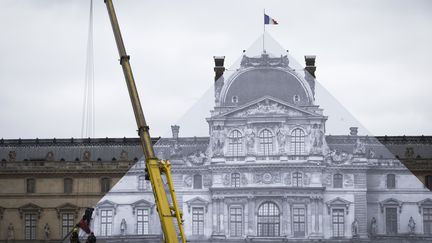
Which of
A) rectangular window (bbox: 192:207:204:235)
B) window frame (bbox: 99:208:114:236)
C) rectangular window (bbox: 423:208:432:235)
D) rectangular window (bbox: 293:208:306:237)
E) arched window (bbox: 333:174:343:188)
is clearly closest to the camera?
rectangular window (bbox: 423:208:432:235)

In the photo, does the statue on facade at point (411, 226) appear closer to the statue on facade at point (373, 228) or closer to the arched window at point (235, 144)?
the statue on facade at point (373, 228)

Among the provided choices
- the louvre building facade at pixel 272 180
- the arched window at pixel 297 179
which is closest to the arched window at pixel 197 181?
the louvre building facade at pixel 272 180

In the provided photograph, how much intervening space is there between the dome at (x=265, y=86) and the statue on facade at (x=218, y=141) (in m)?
1.46

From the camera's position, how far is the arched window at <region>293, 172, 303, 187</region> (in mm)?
58500

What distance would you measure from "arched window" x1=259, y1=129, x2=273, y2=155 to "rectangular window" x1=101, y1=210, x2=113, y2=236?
9.54 metres

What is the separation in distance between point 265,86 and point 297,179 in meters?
5.35

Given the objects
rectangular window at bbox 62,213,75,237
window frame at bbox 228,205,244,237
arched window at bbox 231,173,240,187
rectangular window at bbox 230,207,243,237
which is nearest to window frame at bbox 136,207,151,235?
window frame at bbox 228,205,244,237

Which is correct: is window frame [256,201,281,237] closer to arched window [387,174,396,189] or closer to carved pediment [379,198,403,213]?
carved pediment [379,198,403,213]

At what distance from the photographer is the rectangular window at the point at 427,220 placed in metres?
53.4

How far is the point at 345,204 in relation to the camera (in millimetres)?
58219

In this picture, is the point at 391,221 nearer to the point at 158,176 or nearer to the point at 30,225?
the point at 158,176

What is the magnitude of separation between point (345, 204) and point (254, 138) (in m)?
6.02

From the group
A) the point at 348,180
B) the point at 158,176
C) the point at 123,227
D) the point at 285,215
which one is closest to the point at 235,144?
the point at 285,215

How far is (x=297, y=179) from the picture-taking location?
5909 cm
